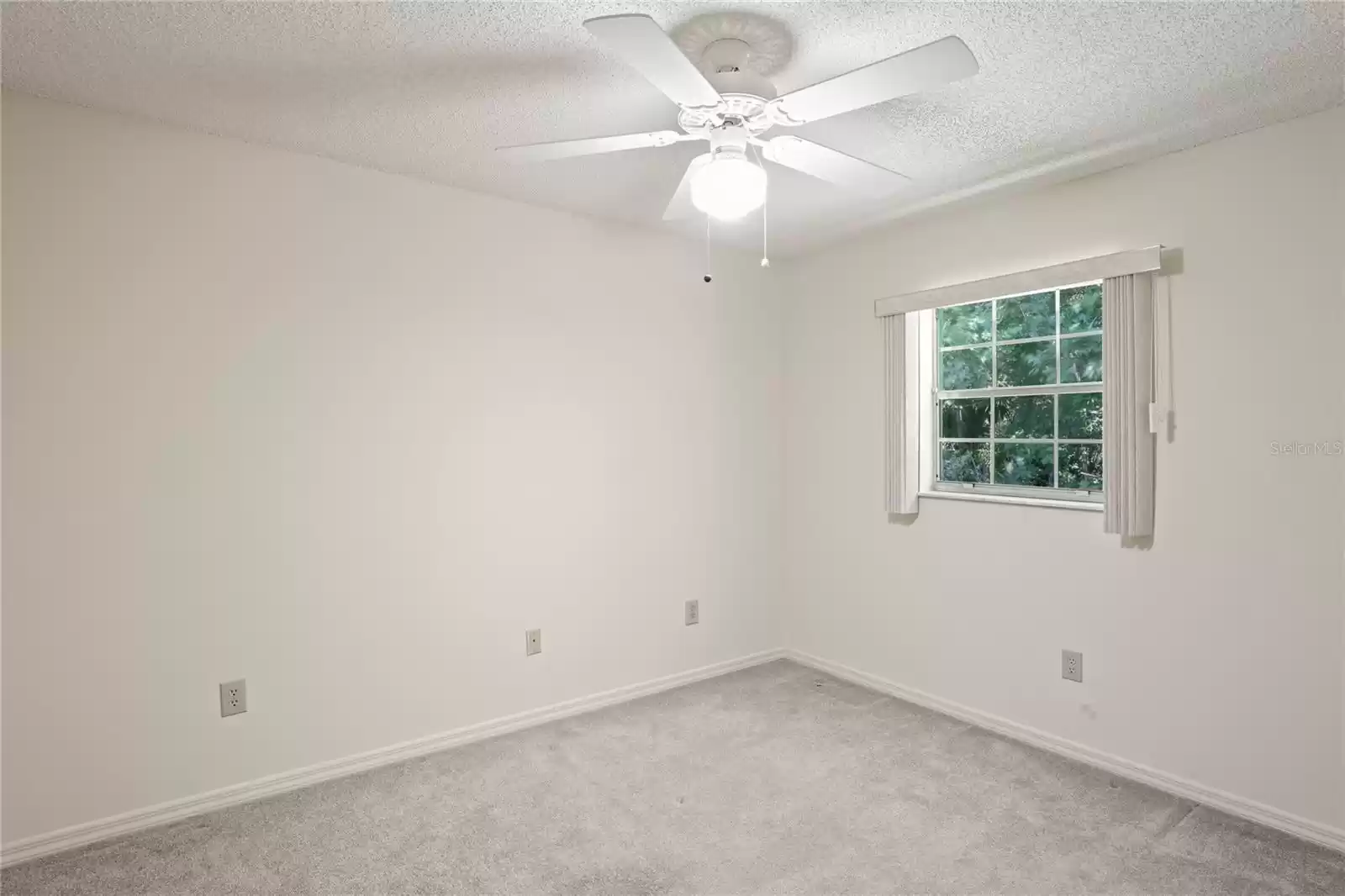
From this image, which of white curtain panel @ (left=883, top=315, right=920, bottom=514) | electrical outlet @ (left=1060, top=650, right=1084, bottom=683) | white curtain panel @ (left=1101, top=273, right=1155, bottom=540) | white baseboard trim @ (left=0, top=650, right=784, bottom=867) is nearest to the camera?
white baseboard trim @ (left=0, top=650, right=784, bottom=867)

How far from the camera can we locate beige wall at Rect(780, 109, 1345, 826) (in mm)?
2455

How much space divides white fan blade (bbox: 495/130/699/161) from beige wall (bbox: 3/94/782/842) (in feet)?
3.58

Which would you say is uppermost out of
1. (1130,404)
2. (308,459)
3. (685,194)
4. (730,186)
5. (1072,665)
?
(685,194)

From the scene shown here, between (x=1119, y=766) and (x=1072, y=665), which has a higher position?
(x=1072, y=665)

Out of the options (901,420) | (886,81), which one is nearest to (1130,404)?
(901,420)

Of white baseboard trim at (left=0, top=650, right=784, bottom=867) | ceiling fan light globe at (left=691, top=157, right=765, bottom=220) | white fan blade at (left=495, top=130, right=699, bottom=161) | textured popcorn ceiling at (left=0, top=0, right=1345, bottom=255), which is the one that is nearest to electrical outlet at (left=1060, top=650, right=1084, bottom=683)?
white baseboard trim at (left=0, top=650, right=784, bottom=867)

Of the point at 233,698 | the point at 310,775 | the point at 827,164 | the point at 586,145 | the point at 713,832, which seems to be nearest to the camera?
the point at 586,145

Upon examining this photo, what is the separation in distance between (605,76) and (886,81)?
0.86m

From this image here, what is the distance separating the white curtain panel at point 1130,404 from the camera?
111 inches

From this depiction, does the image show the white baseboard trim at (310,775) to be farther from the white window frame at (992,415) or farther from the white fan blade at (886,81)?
the white fan blade at (886,81)

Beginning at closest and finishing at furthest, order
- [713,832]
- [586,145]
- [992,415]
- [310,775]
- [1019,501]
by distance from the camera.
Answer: [586,145] < [713,832] < [310,775] < [1019,501] < [992,415]

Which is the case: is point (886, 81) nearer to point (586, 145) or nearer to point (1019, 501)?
point (586, 145)

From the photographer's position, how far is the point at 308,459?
2.84m

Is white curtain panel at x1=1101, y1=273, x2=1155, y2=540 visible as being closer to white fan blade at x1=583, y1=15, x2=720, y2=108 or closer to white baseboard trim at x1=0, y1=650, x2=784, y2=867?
white fan blade at x1=583, y1=15, x2=720, y2=108
